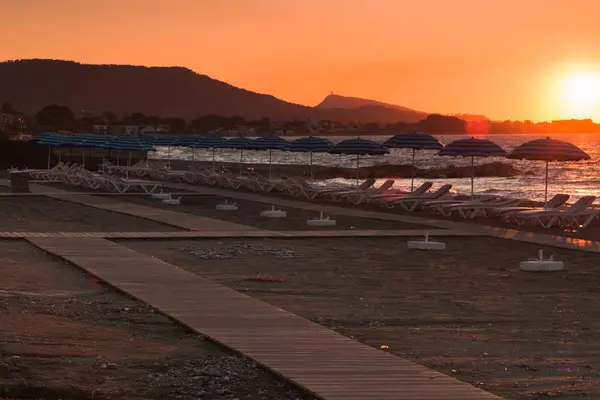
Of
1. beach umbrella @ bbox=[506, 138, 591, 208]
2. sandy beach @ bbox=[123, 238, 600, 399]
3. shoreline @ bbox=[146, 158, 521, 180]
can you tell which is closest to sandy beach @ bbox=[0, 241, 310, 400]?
sandy beach @ bbox=[123, 238, 600, 399]

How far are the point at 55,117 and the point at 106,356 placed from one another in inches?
5905

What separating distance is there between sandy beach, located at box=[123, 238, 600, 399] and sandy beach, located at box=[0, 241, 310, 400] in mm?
1363

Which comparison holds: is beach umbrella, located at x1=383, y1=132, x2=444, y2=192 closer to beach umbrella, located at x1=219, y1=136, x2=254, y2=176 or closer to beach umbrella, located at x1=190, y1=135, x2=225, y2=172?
beach umbrella, located at x1=219, y1=136, x2=254, y2=176

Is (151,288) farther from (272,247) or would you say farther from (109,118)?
(109,118)

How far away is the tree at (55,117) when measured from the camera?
148375 millimetres

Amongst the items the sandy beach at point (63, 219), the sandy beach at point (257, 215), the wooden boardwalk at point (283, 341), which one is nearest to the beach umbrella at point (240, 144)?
the sandy beach at point (257, 215)

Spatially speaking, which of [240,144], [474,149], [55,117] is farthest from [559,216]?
[55,117]

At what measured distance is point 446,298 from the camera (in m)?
10.2

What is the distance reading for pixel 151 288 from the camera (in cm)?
980

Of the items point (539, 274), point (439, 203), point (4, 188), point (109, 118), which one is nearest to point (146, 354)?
point (539, 274)

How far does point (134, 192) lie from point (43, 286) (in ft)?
58.2

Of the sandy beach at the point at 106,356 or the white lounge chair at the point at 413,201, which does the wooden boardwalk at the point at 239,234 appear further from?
the white lounge chair at the point at 413,201

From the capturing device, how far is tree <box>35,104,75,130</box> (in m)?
148

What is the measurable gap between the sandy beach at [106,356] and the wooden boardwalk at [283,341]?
0.15 m
